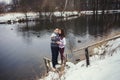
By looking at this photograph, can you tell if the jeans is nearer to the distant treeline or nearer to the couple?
the couple

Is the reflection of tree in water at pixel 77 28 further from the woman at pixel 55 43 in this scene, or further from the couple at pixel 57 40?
the couple at pixel 57 40

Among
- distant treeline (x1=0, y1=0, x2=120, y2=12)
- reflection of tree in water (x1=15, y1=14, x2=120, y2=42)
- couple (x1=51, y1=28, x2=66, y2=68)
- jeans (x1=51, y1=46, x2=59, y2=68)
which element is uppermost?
distant treeline (x1=0, y1=0, x2=120, y2=12)

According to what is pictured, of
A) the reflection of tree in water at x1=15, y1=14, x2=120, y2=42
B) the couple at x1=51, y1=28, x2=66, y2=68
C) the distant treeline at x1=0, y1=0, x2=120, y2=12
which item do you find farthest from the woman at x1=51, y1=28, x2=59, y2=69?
the distant treeline at x1=0, y1=0, x2=120, y2=12

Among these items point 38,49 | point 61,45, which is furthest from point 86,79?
point 38,49

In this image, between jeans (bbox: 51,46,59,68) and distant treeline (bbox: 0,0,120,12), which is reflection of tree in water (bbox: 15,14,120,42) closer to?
jeans (bbox: 51,46,59,68)

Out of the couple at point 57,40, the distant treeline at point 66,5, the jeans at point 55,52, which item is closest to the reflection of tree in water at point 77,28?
the jeans at point 55,52

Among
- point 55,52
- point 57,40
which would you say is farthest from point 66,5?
point 57,40

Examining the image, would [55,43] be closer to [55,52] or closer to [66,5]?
[55,52]

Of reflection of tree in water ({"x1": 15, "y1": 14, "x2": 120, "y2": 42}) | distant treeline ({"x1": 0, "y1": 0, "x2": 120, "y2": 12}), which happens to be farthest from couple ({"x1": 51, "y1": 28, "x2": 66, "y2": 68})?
distant treeline ({"x1": 0, "y1": 0, "x2": 120, "y2": 12})

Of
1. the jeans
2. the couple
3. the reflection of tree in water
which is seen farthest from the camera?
the reflection of tree in water

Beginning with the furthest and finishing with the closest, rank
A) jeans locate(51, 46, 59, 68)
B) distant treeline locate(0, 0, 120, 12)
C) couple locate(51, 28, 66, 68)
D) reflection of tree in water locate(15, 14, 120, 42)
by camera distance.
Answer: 1. distant treeline locate(0, 0, 120, 12)
2. reflection of tree in water locate(15, 14, 120, 42)
3. jeans locate(51, 46, 59, 68)
4. couple locate(51, 28, 66, 68)

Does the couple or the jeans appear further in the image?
the jeans

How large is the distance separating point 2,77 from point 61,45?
6.83m

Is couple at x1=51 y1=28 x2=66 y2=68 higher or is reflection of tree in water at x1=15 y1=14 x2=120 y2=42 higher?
couple at x1=51 y1=28 x2=66 y2=68
